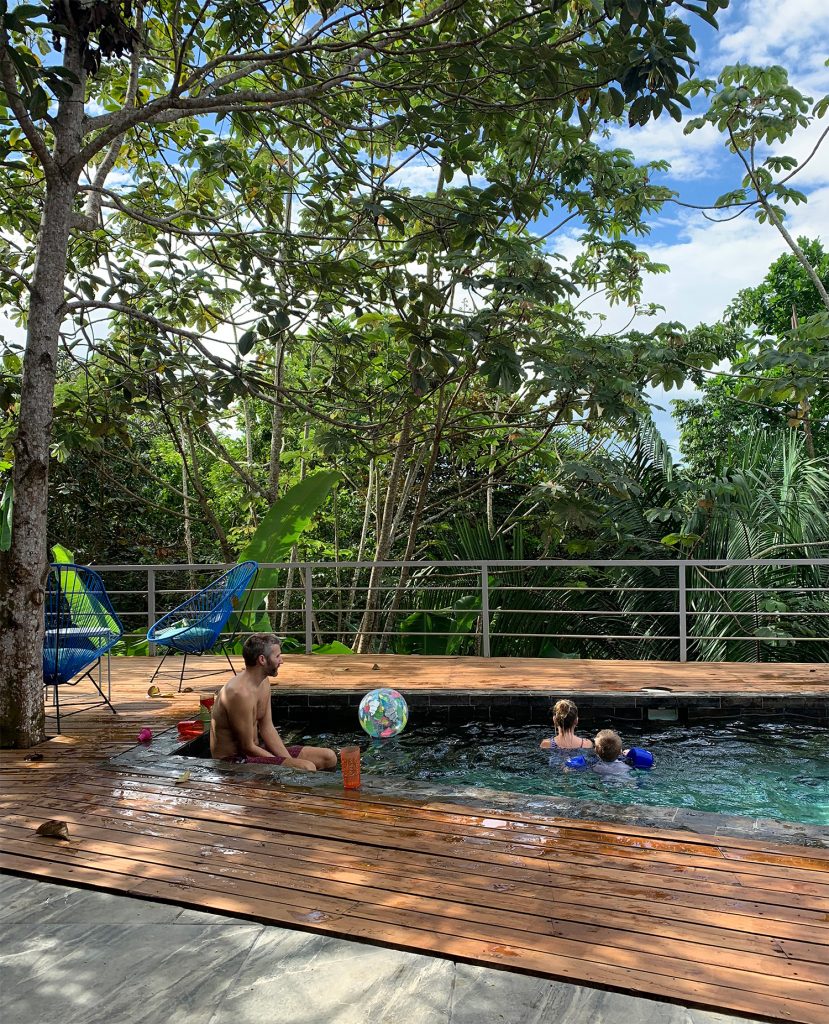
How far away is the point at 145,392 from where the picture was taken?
22.8 ft

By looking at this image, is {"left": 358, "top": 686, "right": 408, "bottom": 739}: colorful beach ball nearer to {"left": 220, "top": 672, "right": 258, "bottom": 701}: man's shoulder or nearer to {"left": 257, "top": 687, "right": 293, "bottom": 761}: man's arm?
{"left": 257, "top": 687, "right": 293, "bottom": 761}: man's arm

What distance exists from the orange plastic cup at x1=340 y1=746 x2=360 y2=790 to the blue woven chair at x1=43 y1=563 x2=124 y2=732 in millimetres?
2020

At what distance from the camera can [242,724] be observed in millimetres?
4664

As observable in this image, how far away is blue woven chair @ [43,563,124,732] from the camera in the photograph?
207 inches

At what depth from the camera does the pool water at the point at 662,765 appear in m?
5.23

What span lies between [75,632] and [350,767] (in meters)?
2.48

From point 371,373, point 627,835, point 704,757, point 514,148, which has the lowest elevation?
point 704,757

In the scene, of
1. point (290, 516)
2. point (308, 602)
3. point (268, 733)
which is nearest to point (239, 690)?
point (268, 733)

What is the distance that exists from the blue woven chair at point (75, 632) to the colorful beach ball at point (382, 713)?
1724 mm

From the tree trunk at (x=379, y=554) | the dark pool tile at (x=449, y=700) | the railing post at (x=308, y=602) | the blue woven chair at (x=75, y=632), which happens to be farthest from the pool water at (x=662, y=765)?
the tree trunk at (x=379, y=554)

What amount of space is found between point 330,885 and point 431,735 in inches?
143

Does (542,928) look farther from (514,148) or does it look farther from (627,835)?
(514,148)

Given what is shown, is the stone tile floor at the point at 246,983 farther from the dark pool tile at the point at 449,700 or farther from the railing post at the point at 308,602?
the railing post at the point at 308,602

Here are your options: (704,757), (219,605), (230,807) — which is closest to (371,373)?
(219,605)
